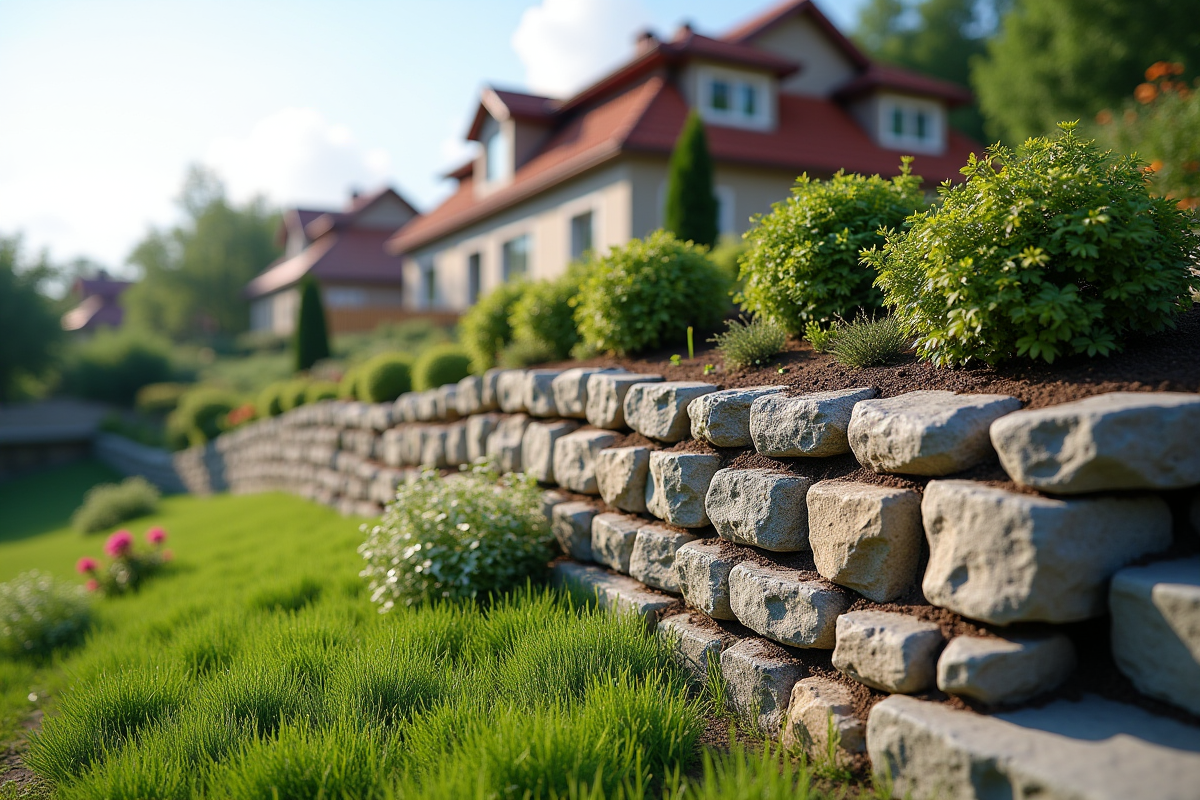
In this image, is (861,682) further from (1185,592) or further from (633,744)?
(1185,592)

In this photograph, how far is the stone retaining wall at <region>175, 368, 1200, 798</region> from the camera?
6.12ft

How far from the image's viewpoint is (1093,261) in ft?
7.96

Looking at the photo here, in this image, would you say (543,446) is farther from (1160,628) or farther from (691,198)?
(691,198)

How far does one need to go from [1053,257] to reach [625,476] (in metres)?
2.09

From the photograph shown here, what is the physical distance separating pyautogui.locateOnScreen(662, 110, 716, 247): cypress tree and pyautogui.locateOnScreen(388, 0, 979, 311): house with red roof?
13.1ft

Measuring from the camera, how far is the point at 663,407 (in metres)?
3.68

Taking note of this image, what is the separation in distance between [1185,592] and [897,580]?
31.1 inches

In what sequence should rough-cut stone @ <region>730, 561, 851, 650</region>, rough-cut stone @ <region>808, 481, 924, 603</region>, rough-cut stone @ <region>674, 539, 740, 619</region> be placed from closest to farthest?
rough-cut stone @ <region>808, 481, 924, 603</region> → rough-cut stone @ <region>730, 561, 851, 650</region> → rough-cut stone @ <region>674, 539, 740, 619</region>

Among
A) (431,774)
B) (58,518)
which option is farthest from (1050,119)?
(58,518)

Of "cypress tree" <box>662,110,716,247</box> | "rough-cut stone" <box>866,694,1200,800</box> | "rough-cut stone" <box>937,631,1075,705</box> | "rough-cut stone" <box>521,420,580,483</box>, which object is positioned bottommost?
"rough-cut stone" <box>866,694,1200,800</box>

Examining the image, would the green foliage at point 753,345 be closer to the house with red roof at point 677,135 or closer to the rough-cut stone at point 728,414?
the rough-cut stone at point 728,414

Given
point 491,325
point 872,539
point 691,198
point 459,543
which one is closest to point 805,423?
point 872,539

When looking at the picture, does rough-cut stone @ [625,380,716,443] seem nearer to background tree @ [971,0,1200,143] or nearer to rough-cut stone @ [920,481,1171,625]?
rough-cut stone @ [920,481,1171,625]

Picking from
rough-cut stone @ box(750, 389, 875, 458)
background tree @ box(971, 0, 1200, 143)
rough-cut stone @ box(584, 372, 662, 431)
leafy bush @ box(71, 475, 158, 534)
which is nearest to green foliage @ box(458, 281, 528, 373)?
rough-cut stone @ box(584, 372, 662, 431)
